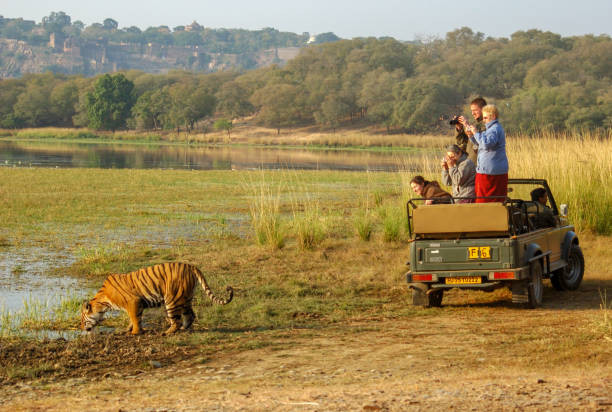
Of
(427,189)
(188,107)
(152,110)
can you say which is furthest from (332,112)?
(427,189)

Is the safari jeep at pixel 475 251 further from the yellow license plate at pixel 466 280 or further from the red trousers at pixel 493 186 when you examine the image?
the red trousers at pixel 493 186

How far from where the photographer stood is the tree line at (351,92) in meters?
88.7

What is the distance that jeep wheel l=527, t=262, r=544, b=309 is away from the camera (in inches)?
356

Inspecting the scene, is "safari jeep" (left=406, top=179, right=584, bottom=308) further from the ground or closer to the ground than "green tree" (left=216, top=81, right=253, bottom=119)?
closer to the ground

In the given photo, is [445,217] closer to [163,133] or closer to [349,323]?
Answer: [349,323]

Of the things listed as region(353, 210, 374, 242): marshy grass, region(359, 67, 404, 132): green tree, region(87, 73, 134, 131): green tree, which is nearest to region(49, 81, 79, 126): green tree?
region(87, 73, 134, 131): green tree

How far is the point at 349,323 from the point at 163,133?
298ft

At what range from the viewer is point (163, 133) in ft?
319

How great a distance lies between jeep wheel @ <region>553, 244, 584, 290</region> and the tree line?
65.2 metres

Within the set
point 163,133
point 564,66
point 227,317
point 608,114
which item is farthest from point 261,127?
point 227,317

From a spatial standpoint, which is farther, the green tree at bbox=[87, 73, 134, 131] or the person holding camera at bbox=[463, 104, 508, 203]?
the green tree at bbox=[87, 73, 134, 131]

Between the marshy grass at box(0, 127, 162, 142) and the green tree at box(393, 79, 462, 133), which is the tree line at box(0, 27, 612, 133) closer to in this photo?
the green tree at box(393, 79, 462, 133)

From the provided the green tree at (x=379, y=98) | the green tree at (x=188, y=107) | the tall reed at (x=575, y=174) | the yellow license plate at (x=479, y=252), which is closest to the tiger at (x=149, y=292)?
the yellow license plate at (x=479, y=252)

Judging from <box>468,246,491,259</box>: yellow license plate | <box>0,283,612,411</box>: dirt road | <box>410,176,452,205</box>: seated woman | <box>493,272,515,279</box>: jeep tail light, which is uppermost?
<box>410,176,452,205</box>: seated woman
